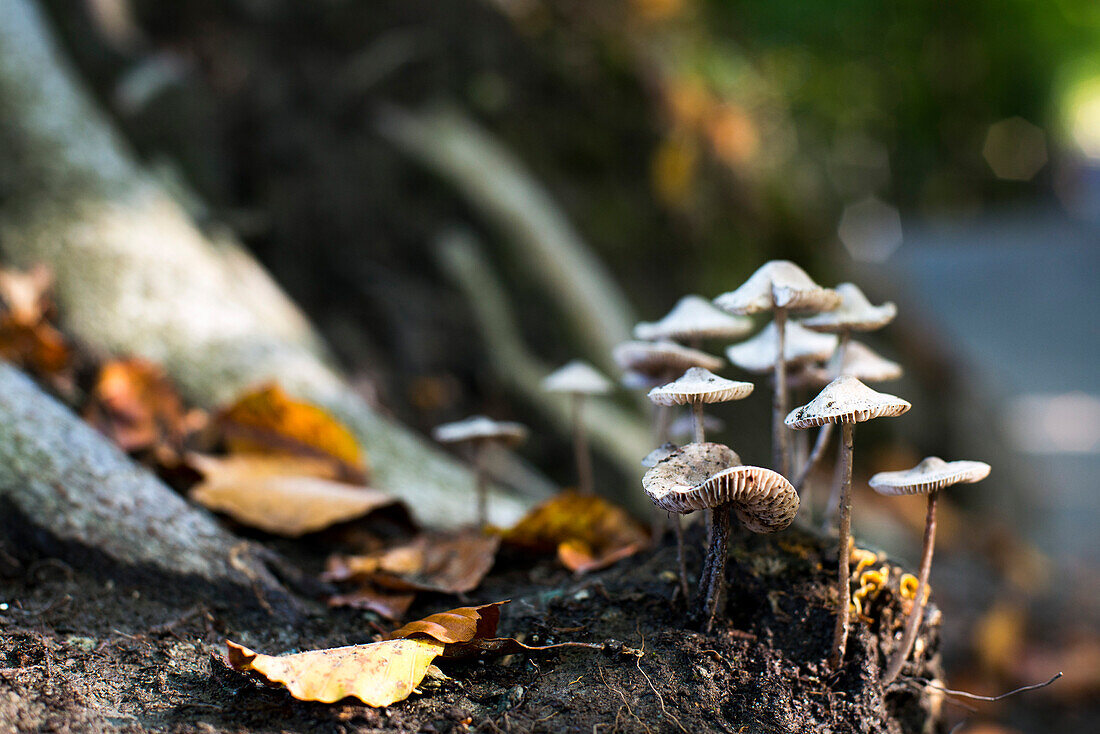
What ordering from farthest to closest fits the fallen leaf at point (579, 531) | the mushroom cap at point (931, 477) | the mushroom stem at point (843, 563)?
1. the fallen leaf at point (579, 531)
2. the mushroom stem at point (843, 563)
3. the mushroom cap at point (931, 477)

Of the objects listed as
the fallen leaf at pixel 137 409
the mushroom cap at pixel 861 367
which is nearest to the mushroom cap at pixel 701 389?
the mushroom cap at pixel 861 367

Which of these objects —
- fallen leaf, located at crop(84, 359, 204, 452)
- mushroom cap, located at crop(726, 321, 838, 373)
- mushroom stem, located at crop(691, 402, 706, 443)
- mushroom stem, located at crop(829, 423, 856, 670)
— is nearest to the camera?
mushroom stem, located at crop(829, 423, 856, 670)

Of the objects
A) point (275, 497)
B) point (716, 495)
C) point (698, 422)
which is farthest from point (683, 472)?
point (275, 497)

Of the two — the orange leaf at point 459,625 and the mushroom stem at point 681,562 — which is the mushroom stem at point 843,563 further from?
the orange leaf at point 459,625

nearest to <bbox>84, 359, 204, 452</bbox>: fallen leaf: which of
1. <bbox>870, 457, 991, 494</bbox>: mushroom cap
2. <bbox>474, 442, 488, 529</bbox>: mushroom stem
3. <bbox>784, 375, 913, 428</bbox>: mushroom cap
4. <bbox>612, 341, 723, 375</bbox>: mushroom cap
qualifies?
<bbox>474, 442, 488, 529</bbox>: mushroom stem

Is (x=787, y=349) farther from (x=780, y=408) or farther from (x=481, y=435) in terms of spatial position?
(x=481, y=435)

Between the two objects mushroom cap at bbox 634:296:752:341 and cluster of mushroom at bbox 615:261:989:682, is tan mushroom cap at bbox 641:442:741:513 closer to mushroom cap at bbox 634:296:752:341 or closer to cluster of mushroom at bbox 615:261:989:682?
cluster of mushroom at bbox 615:261:989:682

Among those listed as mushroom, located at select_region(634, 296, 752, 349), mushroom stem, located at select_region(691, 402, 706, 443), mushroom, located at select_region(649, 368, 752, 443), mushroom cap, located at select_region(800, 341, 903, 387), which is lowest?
mushroom stem, located at select_region(691, 402, 706, 443)
